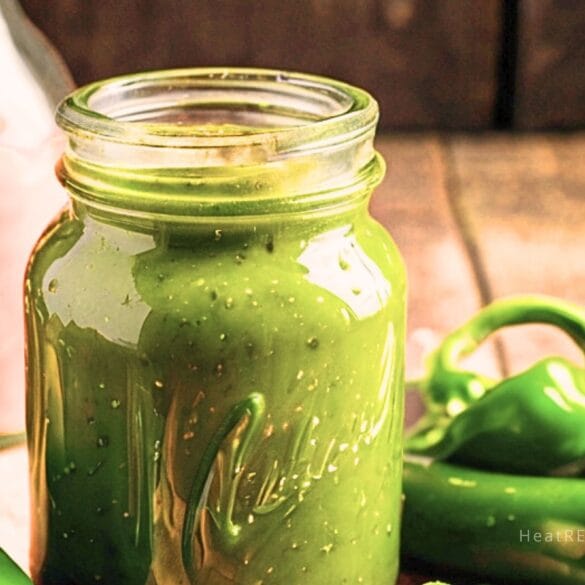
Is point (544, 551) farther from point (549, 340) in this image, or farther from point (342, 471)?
point (549, 340)

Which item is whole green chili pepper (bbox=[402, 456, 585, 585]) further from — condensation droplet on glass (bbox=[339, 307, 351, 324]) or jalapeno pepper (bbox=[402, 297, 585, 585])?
condensation droplet on glass (bbox=[339, 307, 351, 324])

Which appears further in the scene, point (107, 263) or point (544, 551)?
point (544, 551)

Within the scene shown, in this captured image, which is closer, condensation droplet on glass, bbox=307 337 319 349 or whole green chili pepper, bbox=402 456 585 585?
condensation droplet on glass, bbox=307 337 319 349

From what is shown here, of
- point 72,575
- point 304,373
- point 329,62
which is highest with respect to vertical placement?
point 304,373

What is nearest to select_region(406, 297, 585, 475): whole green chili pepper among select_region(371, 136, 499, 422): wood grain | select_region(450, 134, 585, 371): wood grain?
select_region(371, 136, 499, 422): wood grain

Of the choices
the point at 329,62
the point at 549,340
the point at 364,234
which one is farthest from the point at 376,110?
the point at 329,62

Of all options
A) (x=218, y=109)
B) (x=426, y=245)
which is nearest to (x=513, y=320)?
(x=218, y=109)

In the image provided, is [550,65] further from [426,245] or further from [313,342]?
[313,342]
